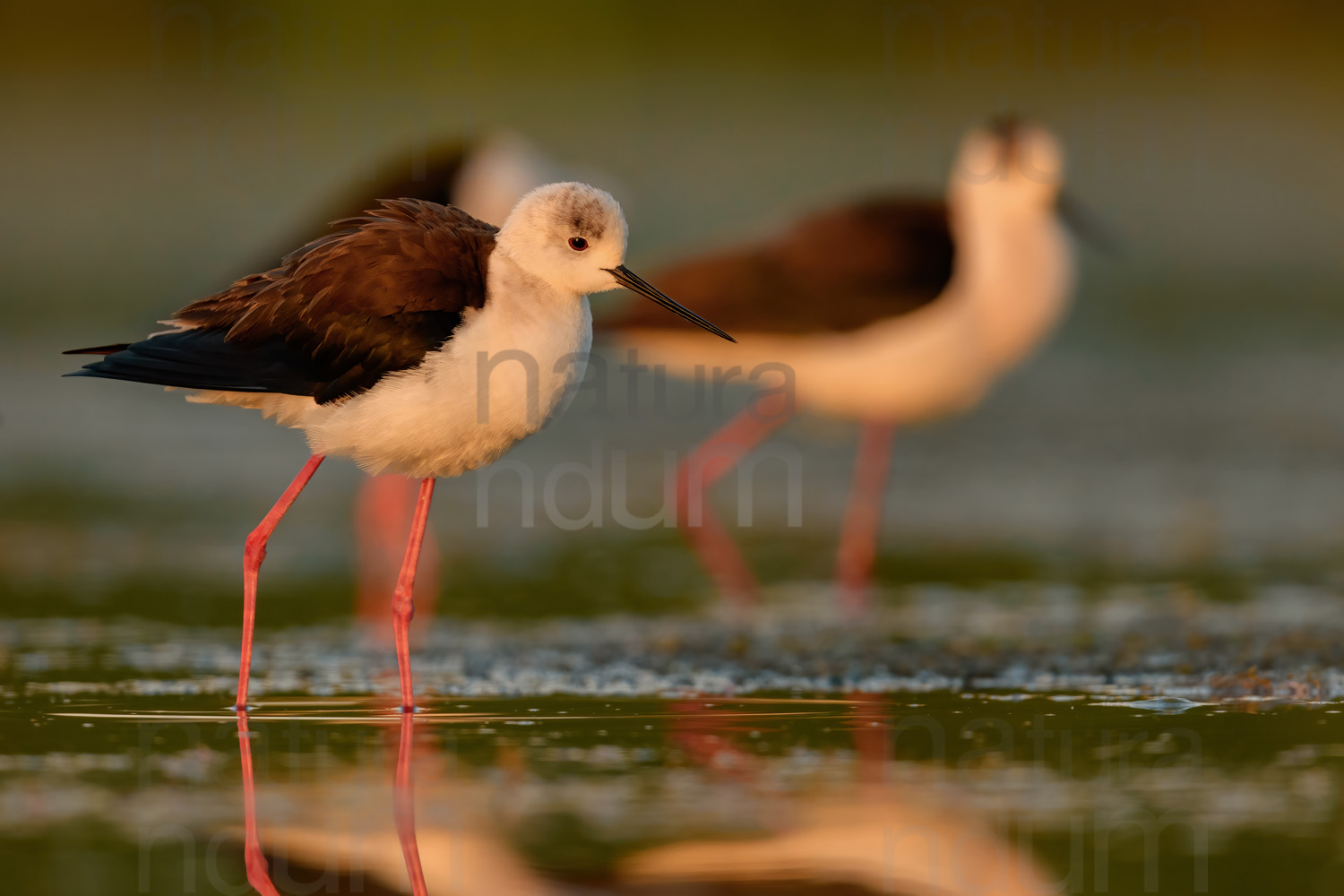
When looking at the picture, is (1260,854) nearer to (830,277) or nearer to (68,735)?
(68,735)

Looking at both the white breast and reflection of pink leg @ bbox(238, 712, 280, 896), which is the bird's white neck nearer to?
the white breast

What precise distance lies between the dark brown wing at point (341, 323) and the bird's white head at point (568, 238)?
0.42 feet

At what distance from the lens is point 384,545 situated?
8477 millimetres

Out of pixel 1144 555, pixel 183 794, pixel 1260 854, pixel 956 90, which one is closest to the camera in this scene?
pixel 1260 854

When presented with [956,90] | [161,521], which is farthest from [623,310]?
[956,90]

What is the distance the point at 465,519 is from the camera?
9492 millimetres

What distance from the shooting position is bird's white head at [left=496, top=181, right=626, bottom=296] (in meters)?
5.33

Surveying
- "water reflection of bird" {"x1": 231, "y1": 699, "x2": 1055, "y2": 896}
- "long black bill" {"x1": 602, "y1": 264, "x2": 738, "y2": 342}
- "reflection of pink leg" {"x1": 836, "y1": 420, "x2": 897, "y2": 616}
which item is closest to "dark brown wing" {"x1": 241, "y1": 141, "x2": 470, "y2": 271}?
"reflection of pink leg" {"x1": 836, "y1": 420, "x2": 897, "y2": 616}

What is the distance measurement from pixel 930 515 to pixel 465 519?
228 centimetres

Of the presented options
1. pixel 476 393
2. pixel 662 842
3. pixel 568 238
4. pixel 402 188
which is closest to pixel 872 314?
pixel 402 188

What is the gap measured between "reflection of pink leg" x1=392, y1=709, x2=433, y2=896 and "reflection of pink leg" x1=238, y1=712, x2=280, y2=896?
263mm

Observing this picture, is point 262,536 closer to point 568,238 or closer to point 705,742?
point 568,238

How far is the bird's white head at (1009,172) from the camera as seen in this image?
9.44 meters

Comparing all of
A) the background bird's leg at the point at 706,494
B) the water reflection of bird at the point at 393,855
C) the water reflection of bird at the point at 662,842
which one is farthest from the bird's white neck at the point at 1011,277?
the water reflection of bird at the point at 393,855
